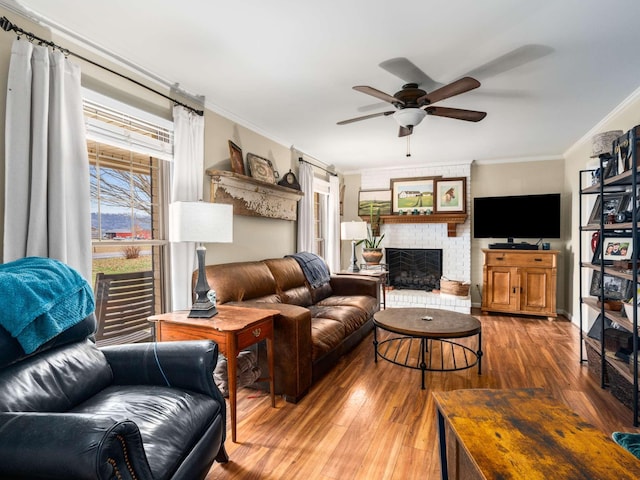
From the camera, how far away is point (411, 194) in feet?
18.9

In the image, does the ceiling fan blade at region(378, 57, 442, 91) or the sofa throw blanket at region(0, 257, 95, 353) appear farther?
the ceiling fan blade at region(378, 57, 442, 91)

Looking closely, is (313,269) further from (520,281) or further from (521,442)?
(520,281)

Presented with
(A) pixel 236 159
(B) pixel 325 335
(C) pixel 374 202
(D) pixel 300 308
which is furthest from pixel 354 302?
(C) pixel 374 202

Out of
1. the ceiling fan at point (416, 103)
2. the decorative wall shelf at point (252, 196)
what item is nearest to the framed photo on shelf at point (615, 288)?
the ceiling fan at point (416, 103)

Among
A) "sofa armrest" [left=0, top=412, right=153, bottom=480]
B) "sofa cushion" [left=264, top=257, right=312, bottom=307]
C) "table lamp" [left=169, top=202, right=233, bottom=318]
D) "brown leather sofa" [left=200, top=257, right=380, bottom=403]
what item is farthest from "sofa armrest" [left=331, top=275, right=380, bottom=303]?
"sofa armrest" [left=0, top=412, right=153, bottom=480]

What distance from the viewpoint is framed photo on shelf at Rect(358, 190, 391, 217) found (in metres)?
5.97

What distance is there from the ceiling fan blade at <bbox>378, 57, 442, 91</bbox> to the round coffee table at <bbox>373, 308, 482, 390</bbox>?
1991 millimetres

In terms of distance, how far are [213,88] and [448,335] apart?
279cm

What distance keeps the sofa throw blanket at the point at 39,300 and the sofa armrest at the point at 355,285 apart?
2.94m

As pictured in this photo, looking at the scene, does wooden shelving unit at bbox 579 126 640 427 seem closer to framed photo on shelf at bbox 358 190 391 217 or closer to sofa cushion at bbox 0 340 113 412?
sofa cushion at bbox 0 340 113 412

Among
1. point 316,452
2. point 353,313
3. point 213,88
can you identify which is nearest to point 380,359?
point 353,313

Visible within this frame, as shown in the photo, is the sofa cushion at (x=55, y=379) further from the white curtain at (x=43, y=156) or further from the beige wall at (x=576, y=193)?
the beige wall at (x=576, y=193)

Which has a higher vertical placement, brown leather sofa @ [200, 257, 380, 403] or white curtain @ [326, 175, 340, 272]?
white curtain @ [326, 175, 340, 272]

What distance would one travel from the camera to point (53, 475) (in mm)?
904
